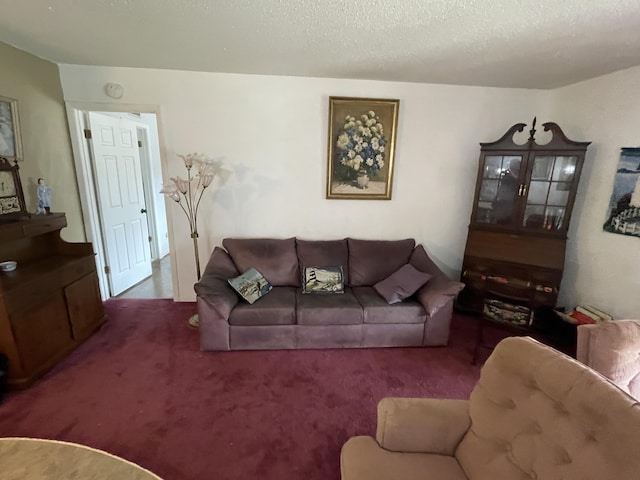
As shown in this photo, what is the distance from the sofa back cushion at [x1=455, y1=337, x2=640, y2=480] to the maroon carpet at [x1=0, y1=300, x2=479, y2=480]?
850mm

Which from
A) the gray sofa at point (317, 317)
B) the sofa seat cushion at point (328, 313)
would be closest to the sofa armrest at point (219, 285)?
the gray sofa at point (317, 317)

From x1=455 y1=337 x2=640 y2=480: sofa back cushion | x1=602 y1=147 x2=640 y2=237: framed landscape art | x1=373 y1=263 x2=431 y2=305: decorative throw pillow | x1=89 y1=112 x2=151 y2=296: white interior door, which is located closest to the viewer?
x1=455 y1=337 x2=640 y2=480: sofa back cushion

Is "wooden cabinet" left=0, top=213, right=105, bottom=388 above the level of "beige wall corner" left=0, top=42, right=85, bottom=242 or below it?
below

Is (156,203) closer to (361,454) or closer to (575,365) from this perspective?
(361,454)

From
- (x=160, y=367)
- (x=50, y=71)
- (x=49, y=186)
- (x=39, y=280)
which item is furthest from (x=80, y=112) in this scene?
(x=160, y=367)

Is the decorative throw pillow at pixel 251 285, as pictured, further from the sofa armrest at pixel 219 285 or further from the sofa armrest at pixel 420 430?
the sofa armrest at pixel 420 430

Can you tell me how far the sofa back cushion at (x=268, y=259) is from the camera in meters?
3.04

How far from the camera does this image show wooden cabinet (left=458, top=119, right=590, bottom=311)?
276 cm

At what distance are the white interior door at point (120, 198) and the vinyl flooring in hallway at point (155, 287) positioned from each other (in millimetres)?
84

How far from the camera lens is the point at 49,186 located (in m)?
2.79

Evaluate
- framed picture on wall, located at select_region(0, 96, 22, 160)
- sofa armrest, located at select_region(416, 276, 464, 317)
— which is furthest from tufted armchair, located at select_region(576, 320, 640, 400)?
framed picture on wall, located at select_region(0, 96, 22, 160)

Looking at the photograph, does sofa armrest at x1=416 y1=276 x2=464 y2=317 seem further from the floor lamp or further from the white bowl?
the white bowl

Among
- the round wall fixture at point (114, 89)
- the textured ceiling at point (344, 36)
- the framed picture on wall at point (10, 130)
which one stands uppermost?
the textured ceiling at point (344, 36)

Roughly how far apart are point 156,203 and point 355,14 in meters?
4.34
